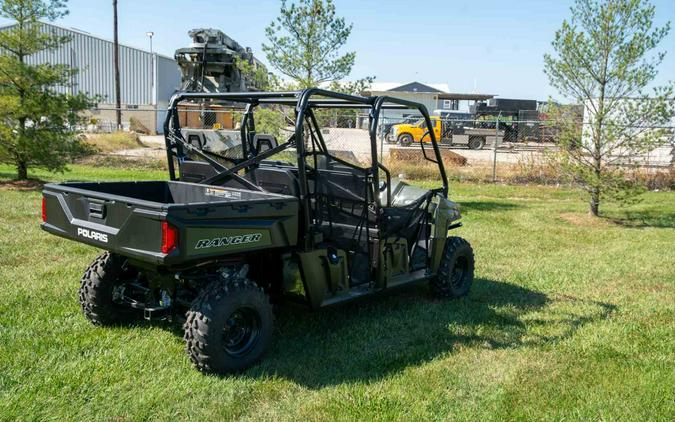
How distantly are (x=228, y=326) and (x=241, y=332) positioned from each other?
0.45ft

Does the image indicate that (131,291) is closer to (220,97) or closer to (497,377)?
(220,97)

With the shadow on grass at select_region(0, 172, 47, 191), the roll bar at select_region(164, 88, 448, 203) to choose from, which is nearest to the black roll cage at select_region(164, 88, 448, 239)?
the roll bar at select_region(164, 88, 448, 203)

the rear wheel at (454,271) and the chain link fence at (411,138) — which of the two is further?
the chain link fence at (411,138)

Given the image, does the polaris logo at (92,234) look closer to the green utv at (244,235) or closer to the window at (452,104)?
the green utv at (244,235)

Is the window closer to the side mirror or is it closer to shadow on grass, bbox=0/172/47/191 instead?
shadow on grass, bbox=0/172/47/191

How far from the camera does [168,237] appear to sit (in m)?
3.88

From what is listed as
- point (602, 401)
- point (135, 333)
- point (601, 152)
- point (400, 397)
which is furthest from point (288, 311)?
point (601, 152)

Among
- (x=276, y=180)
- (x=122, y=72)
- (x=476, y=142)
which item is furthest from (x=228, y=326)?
(x=122, y=72)

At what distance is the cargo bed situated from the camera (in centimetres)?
391

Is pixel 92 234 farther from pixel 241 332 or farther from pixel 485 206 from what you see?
pixel 485 206

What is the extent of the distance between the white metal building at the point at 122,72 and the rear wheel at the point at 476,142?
57.2 ft

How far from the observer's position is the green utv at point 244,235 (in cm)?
413

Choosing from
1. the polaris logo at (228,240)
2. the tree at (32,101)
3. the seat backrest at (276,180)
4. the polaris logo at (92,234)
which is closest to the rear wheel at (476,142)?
the tree at (32,101)

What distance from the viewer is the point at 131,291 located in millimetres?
5074
